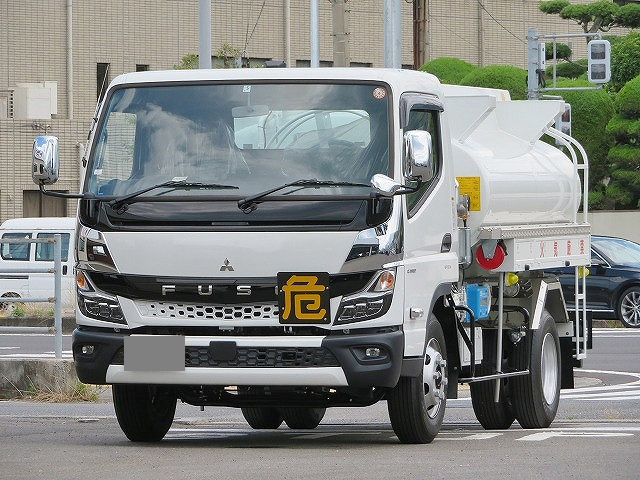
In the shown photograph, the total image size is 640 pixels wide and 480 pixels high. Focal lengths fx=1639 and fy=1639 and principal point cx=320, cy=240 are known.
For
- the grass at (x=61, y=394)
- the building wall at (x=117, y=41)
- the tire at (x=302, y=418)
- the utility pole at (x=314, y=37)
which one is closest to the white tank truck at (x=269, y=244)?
the tire at (x=302, y=418)

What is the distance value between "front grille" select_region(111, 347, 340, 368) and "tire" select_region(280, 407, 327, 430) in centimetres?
299

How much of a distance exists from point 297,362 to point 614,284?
18.9 meters

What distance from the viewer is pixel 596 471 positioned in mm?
8938

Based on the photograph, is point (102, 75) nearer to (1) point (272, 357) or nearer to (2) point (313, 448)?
(2) point (313, 448)

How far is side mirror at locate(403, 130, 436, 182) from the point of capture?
9984 mm

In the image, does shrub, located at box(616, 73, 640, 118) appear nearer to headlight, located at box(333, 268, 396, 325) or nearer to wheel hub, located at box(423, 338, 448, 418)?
wheel hub, located at box(423, 338, 448, 418)

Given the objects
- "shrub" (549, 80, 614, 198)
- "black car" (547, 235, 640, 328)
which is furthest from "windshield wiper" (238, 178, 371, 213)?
"shrub" (549, 80, 614, 198)

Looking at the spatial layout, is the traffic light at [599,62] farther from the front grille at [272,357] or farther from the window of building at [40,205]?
the front grille at [272,357]

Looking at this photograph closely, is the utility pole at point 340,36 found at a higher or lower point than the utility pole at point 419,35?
lower

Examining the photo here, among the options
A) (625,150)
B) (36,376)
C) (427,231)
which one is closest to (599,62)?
(625,150)

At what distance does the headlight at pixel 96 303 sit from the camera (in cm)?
1030

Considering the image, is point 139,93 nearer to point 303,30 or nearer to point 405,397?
point 405,397

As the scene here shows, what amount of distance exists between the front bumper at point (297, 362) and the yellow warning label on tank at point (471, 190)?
7.45 feet

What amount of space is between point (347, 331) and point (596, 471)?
73.0 inches
